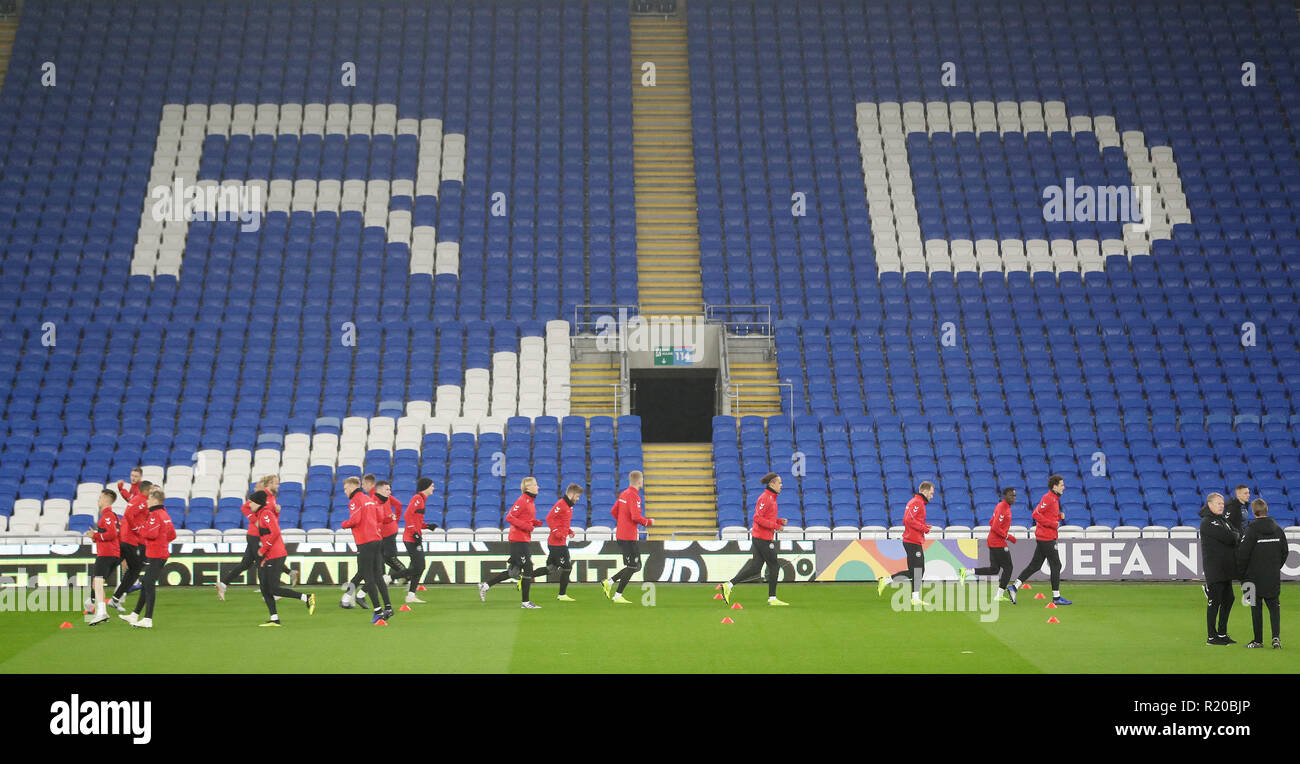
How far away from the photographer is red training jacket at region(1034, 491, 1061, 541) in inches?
734

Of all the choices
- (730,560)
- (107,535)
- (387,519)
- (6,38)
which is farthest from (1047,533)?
(6,38)

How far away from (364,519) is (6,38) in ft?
96.6

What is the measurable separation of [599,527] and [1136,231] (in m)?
17.0

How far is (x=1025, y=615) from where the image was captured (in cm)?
1695

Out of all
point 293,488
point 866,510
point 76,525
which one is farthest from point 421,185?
point 866,510

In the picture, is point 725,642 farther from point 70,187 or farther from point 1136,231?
point 70,187

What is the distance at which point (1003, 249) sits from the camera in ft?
103

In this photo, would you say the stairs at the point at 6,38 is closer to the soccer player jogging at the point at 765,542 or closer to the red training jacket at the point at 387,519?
the red training jacket at the point at 387,519

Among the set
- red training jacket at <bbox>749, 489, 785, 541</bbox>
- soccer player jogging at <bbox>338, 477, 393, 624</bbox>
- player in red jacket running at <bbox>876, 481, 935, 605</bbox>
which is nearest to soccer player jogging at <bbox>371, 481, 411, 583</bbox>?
soccer player jogging at <bbox>338, 477, 393, 624</bbox>

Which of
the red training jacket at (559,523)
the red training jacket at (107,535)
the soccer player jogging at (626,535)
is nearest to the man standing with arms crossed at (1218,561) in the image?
the soccer player jogging at (626,535)

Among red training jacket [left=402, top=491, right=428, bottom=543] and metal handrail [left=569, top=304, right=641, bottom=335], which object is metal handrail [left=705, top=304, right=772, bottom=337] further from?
red training jacket [left=402, top=491, right=428, bottom=543]

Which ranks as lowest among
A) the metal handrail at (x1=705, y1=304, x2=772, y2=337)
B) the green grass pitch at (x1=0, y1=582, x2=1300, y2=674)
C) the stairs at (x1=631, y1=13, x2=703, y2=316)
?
the green grass pitch at (x1=0, y1=582, x2=1300, y2=674)

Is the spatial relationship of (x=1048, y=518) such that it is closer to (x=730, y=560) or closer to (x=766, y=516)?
(x=766, y=516)

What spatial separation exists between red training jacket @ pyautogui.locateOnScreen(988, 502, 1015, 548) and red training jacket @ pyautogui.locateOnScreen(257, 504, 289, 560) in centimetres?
1033
